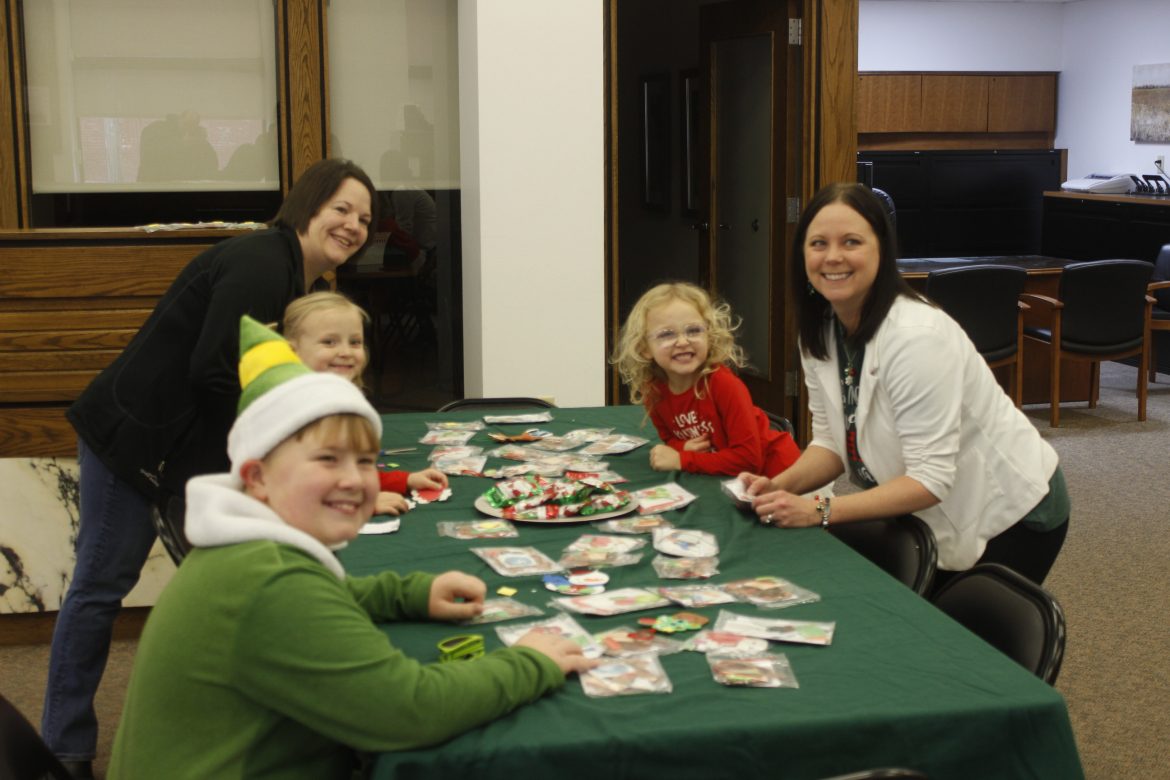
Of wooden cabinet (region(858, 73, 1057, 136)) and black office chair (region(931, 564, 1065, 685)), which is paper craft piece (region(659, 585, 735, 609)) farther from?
wooden cabinet (region(858, 73, 1057, 136))

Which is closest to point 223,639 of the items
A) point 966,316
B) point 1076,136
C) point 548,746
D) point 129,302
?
point 548,746

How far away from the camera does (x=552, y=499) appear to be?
2697 mm

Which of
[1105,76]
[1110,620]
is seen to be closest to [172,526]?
[1110,620]

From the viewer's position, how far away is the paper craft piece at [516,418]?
12.3 feet

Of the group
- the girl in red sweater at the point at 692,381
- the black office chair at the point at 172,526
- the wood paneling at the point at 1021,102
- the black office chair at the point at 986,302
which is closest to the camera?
the black office chair at the point at 172,526

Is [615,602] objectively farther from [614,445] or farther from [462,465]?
[614,445]

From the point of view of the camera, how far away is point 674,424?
335 cm

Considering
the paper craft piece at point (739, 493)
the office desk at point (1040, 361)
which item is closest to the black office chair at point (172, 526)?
the paper craft piece at point (739, 493)

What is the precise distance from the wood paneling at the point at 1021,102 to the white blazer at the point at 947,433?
37.3 feet

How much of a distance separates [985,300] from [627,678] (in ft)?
18.8

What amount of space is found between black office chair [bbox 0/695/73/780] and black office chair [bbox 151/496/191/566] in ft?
3.02

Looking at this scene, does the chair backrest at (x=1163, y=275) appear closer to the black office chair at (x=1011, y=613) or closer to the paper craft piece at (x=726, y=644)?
the black office chair at (x=1011, y=613)

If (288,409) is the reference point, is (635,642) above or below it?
below

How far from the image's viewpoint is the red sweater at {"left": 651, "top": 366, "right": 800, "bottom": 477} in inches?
122
